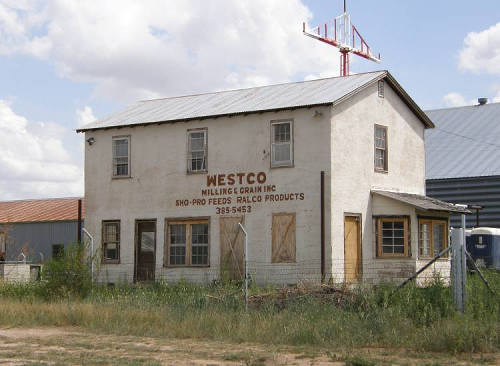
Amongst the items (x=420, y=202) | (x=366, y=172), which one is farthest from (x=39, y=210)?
(x=420, y=202)

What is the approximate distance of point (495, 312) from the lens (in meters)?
14.6

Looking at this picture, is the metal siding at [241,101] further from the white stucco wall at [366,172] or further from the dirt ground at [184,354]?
the dirt ground at [184,354]

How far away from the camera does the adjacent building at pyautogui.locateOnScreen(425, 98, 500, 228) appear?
36125 mm

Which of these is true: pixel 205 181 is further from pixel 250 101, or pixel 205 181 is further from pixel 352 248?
pixel 352 248

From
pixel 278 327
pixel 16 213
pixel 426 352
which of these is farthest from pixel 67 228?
pixel 426 352

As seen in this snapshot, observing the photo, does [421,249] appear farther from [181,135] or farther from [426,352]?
[426,352]

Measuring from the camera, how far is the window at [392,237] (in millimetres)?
25344

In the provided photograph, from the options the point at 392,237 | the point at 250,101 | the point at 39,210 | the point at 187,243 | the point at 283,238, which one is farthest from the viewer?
the point at 39,210

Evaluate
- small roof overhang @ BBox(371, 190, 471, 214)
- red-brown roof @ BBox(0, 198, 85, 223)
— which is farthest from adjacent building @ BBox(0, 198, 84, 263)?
small roof overhang @ BBox(371, 190, 471, 214)

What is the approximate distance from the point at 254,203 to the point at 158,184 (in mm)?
3868

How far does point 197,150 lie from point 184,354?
15.1 metres

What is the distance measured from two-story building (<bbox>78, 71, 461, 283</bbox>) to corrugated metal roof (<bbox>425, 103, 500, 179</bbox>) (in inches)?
364

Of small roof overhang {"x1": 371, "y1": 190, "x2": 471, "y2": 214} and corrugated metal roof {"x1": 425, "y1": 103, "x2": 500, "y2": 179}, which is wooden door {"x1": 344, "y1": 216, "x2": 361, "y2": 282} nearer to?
small roof overhang {"x1": 371, "y1": 190, "x2": 471, "y2": 214}

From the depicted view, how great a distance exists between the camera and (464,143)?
1575 inches
